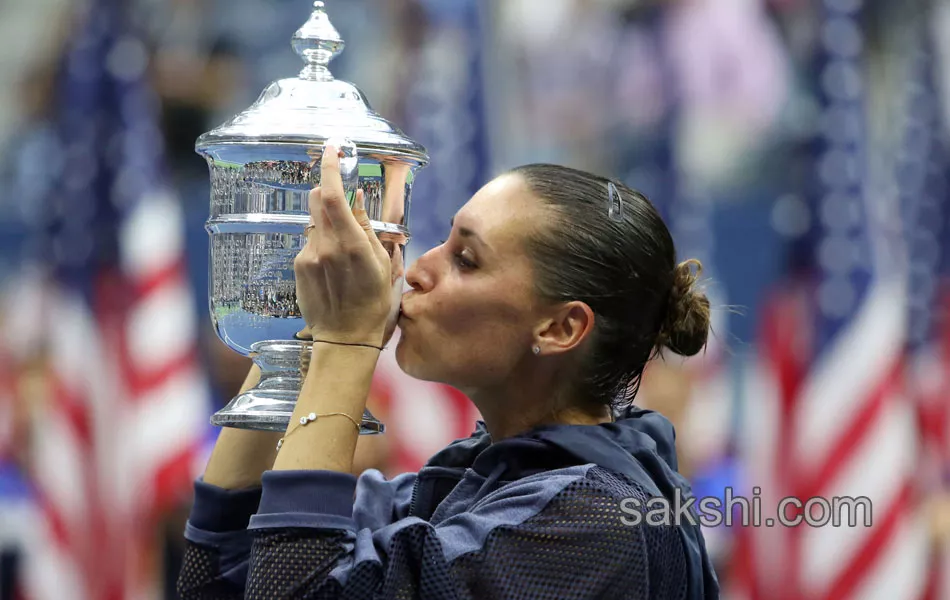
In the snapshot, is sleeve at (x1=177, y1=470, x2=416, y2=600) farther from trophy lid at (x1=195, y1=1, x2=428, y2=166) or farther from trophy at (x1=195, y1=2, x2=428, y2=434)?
trophy lid at (x1=195, y1=1, x2=428, y2=166)

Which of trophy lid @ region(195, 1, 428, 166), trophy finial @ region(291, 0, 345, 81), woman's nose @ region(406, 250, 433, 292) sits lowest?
woman's nose @ region(406, 250, 433, 292)

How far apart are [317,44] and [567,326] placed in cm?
50

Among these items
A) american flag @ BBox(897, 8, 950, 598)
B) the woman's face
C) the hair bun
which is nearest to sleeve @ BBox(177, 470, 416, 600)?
the woman's face

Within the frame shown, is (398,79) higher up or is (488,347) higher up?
(398,79)

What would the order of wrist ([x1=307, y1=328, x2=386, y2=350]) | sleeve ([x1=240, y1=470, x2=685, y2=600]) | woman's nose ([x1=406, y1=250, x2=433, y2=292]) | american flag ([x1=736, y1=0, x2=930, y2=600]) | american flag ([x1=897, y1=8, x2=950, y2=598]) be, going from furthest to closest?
american flag ([x1=897, y1=8, x2=950, y2=598]) → american flag ([x1=736, y1=0, x2=930, y2=600]) → woman's nose ([x1=406, y1=250, x2=433, y2=292]) → wrist ([x1=307, y1=328, x2=386, y2=350]) → sleeve ([x1=240, y1=470, x2=685, y2=600])

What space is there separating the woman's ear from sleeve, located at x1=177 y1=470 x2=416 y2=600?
311mm

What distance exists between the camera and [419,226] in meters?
3.98

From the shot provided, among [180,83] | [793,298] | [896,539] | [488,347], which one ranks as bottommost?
[896,539]

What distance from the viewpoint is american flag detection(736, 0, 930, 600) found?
3.38 m

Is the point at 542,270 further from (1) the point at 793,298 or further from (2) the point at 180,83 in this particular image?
(2) the point at 180,83

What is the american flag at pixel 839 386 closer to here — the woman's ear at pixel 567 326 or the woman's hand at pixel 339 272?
the woman's ear at pixel 567 326

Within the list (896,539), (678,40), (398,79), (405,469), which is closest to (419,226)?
(398,79)

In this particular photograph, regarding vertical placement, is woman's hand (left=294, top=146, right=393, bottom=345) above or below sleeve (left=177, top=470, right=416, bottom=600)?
above

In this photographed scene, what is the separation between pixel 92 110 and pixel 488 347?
302 centimetres
